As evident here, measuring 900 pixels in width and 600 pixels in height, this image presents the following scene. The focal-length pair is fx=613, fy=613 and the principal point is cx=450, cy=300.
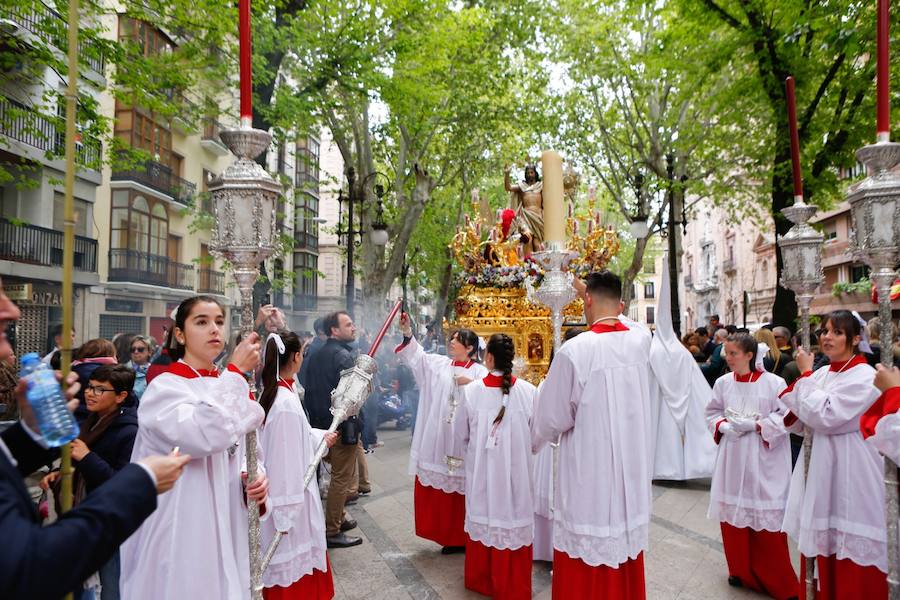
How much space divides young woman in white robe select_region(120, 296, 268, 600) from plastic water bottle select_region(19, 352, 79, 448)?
93cm

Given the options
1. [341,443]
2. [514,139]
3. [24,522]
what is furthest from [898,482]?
[514,139]

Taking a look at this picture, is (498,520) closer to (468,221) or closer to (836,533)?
(836,533)

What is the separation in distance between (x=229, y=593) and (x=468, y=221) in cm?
722

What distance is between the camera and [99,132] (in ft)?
27.7

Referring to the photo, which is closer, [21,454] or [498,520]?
[21,454]

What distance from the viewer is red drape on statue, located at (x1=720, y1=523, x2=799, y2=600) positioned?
14.8 ft

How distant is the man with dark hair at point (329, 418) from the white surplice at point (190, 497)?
9.83ft

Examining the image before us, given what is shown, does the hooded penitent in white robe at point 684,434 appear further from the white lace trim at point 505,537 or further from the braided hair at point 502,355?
the white lace trim at point 505,537

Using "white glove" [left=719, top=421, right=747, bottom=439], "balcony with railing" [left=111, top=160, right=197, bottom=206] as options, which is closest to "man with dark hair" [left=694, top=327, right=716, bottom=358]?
"white glove" [left=719, top=421, right=747, bottom=439]

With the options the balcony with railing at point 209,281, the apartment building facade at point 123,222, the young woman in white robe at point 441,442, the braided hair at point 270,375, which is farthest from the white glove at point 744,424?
the balcony with railing at point 209,281

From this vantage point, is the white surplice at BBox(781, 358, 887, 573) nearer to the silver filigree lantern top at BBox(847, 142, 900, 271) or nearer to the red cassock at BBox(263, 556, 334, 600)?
the silver filigree lantern top at BBox(847, 142, 900, 271)

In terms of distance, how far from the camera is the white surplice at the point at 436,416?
5.55m

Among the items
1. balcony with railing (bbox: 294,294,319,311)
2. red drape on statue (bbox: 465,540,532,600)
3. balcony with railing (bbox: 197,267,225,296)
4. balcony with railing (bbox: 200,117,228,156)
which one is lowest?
red drape on statue (bbox: 465,540,532,600)

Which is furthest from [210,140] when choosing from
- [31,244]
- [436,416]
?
[436,416]
